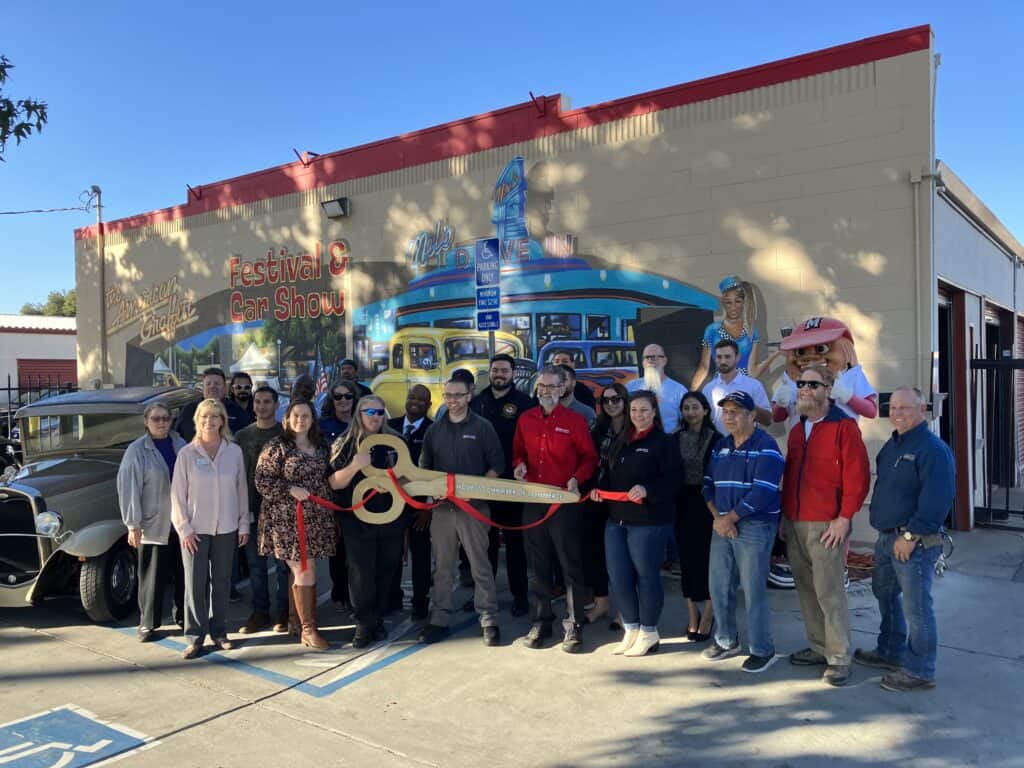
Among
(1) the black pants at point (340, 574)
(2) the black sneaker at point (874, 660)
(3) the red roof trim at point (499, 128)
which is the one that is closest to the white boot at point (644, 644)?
(2) the black sneaker at point (874, 660)

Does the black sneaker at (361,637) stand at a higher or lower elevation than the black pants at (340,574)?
lower

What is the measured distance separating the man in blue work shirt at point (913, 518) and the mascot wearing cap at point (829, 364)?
3.78ft

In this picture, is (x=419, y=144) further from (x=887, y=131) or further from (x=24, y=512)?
(x=24, y=512)

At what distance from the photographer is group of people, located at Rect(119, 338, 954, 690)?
4.59 metres

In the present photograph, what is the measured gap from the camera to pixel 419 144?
11641 mm

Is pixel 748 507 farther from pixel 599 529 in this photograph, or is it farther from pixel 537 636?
pixel 537 636

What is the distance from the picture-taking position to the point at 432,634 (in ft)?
18.1

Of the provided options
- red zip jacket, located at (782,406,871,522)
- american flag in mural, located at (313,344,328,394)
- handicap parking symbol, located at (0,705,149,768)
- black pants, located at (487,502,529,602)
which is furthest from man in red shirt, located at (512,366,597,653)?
american flag in mural, located at (313,344,328,394)

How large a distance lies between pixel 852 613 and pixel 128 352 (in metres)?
16.0

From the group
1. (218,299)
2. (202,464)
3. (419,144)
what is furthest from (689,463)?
(218,299)

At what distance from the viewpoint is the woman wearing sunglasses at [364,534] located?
5391 mm

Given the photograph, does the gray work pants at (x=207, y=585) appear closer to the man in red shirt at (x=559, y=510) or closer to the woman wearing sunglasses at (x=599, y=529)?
the man in red shirt at (x=559, y=510)

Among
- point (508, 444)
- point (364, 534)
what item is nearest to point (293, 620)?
point (364, 534)

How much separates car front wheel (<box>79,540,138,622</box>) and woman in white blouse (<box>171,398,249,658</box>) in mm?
997
